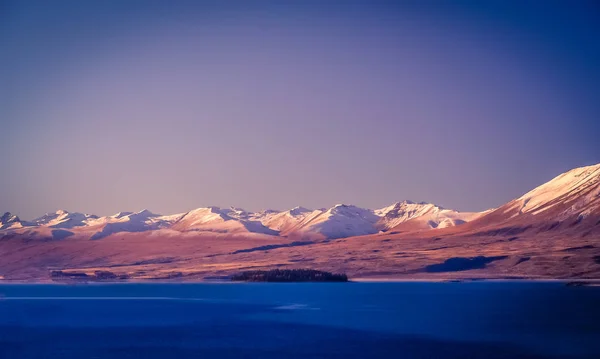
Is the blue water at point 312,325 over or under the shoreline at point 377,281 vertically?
under

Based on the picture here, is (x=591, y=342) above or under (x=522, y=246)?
under

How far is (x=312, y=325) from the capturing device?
75875mm

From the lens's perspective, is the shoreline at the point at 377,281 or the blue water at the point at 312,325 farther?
the shoreline at the point at 377,281

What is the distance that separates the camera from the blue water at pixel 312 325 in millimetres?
58281

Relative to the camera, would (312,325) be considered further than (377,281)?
No

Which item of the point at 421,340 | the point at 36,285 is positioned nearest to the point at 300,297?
the point at 421,340

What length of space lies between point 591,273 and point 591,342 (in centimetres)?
8676

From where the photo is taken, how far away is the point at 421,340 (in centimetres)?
6319

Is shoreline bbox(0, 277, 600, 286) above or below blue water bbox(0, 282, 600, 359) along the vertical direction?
above

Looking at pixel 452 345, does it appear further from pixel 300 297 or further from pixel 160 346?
pixel 300 297

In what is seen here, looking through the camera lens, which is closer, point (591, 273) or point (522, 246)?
point (591, 273)

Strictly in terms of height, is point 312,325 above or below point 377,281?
below

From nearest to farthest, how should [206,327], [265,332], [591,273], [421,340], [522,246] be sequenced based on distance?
[421,340], [265,332], [206,327], [591,273], [522,246]

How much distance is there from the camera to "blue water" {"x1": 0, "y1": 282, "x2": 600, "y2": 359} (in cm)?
5828
